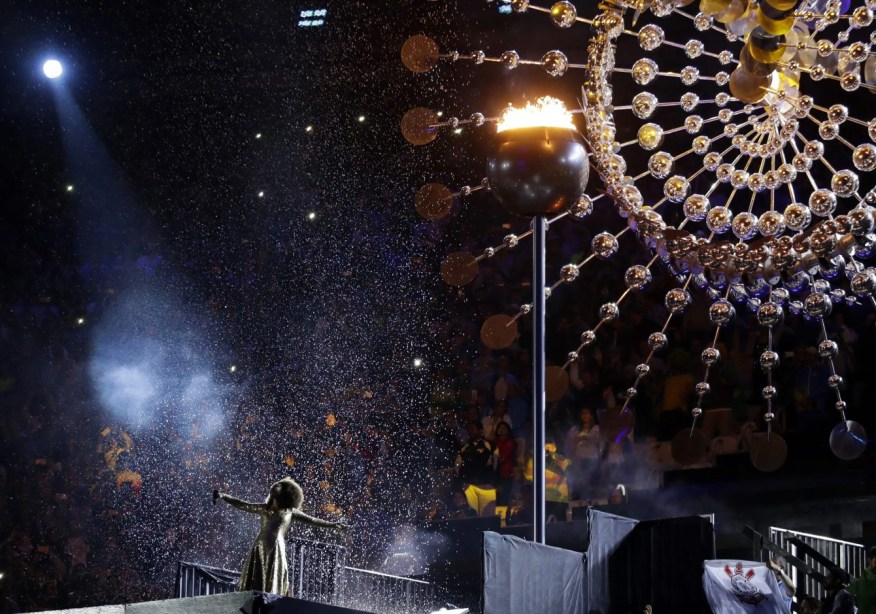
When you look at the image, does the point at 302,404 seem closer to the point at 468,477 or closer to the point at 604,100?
the point at 468,477

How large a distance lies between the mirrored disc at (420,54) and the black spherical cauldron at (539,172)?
2.14 metres

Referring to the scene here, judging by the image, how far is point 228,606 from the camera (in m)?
3.88

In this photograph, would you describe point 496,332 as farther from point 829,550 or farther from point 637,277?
point 829,550

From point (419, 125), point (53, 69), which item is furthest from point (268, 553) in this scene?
point (53, 69)

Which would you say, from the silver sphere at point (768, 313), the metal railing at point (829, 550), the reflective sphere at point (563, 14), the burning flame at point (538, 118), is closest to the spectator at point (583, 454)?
the metal railing at point (829, 550)

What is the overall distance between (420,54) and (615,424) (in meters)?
6.06

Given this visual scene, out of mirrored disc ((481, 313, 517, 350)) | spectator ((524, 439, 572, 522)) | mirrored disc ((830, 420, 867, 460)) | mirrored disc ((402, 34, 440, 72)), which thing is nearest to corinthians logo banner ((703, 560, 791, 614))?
mirrored disc ((830, 420, 867, 460))

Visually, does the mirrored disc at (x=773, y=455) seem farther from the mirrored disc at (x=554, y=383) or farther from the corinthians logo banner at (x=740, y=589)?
the mirrored disc at (x=554, y=383)

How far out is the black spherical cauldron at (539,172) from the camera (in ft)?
9.12

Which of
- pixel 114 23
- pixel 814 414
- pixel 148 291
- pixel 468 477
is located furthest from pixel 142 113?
pixel 814 414

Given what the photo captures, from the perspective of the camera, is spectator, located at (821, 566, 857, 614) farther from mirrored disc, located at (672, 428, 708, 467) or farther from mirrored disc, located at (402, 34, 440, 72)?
mirrored disc, located at (402, 34, 440, 72)

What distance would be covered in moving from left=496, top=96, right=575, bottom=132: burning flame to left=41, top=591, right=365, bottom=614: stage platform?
68.9 inches

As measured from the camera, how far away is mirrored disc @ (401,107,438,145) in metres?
5.25

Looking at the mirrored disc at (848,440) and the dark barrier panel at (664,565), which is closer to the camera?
the mirrored disc at (848,440)
